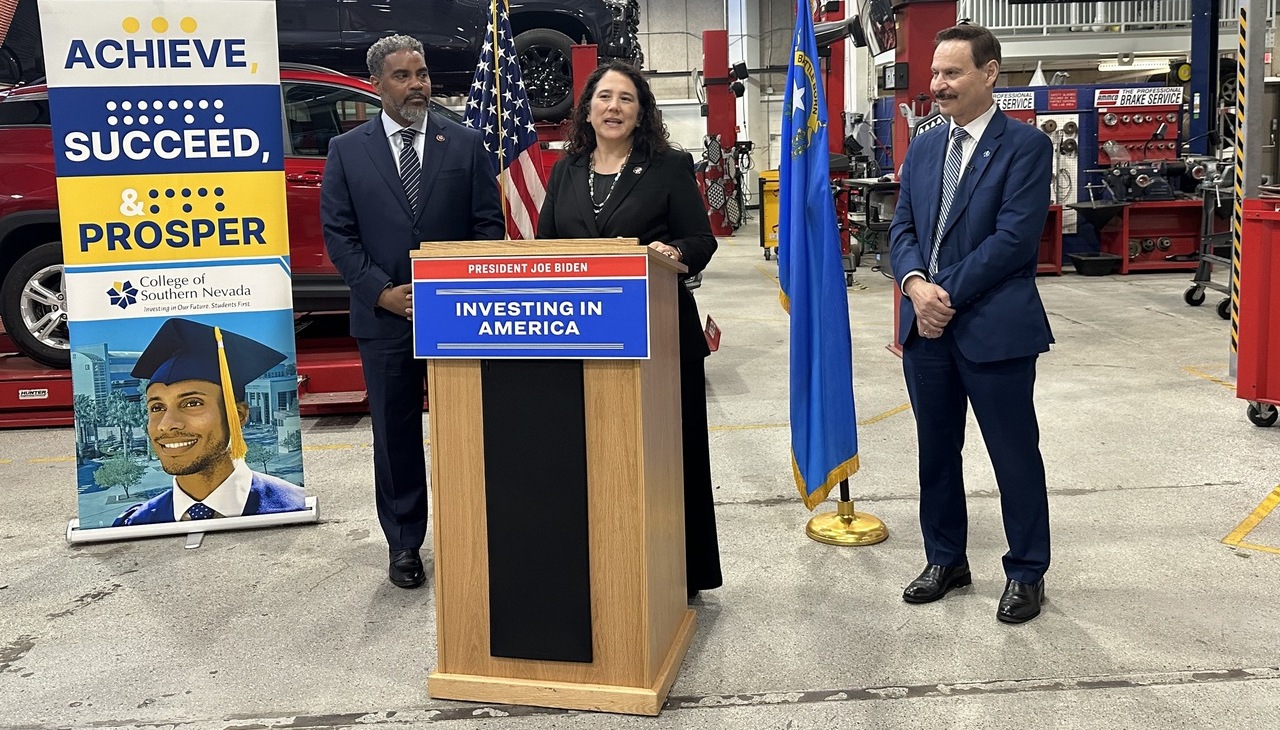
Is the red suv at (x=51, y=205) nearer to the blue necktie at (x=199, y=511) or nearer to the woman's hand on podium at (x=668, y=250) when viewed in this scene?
the blue necktie at (x=199, y=511)

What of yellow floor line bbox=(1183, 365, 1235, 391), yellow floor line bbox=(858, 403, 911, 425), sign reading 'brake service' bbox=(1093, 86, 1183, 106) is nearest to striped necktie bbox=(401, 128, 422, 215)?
yellow floor line bbox=(858, 403, 911, 425)

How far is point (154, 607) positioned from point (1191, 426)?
175 inches

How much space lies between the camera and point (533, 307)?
2.35 meters

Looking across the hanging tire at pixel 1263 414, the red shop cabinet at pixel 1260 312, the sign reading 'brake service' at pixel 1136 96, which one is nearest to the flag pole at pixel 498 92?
the red shop cabinet at pixel 1260 312

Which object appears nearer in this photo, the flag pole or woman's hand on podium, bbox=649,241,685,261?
woman's hand on podium, bbox=649,241,685,261

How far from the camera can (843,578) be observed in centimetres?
336

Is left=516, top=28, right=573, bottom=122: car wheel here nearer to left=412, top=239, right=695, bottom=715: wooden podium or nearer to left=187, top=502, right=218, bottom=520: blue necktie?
left=187, top=502, right=218, bottom=520: blue necktie

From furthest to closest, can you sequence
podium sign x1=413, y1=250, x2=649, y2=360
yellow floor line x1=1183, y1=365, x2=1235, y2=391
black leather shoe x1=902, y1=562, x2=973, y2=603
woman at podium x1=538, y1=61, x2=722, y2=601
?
yellow floor line x1=1183, y1=365, x2=1235, y2=391 → black leather shoe x1=902, y1=562, x2=973, y2=603 → woman at podium x1=538, y1=61, x2=722, y2=601 → podium sign x1=413, y1=250, x2=649, y2=360

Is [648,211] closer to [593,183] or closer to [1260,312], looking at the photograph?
[593,183]

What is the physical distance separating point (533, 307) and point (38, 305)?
4595mm

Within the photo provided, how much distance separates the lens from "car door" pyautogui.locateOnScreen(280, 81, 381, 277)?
235 inches

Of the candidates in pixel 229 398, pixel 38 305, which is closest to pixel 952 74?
pixel 229 398

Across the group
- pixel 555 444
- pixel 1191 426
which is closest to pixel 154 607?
pixel 555 444

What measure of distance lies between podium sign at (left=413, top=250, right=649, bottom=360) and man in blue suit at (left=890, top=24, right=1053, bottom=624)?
3.11ft
